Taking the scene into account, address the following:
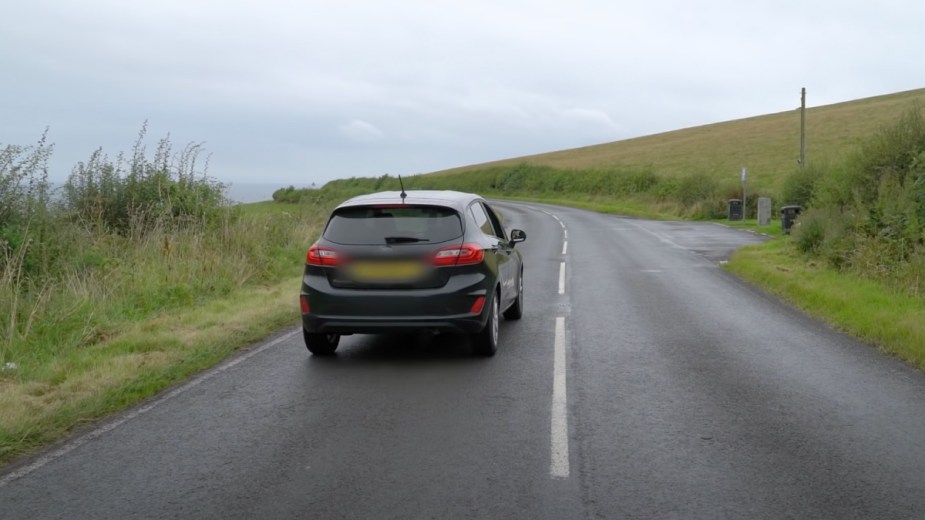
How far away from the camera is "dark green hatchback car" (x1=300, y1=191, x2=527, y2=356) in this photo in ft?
26.0

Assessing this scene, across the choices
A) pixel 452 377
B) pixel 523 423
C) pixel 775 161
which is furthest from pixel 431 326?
pixel 775 161

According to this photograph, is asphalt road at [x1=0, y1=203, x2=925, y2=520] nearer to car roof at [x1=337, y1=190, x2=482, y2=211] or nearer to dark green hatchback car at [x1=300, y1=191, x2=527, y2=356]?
dark green hatchback car at [x1=300, y1=191, x2=527, y2=356]

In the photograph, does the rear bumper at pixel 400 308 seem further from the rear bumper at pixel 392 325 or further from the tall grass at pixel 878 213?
the tall grass at pixel 878 213

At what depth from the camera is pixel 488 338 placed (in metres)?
8.38

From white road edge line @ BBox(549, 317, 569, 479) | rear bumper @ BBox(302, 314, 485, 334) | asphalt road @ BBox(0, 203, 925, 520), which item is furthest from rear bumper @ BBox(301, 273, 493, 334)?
white road edge line @ BBox(549, 317, 569, 479)

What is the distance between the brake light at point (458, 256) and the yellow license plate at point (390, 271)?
0.60 feet

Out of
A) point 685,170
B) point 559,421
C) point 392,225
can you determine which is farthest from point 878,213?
point 685,170

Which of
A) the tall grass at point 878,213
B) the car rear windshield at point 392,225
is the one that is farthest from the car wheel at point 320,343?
the tall grass at point 878,213

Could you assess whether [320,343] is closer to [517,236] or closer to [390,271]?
[390,271]

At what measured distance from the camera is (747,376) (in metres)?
7.73

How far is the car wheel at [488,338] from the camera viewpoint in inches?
328

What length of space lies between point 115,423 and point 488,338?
355 cm

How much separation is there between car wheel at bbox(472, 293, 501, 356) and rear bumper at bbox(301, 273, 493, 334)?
23cm

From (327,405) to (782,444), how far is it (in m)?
3.34
